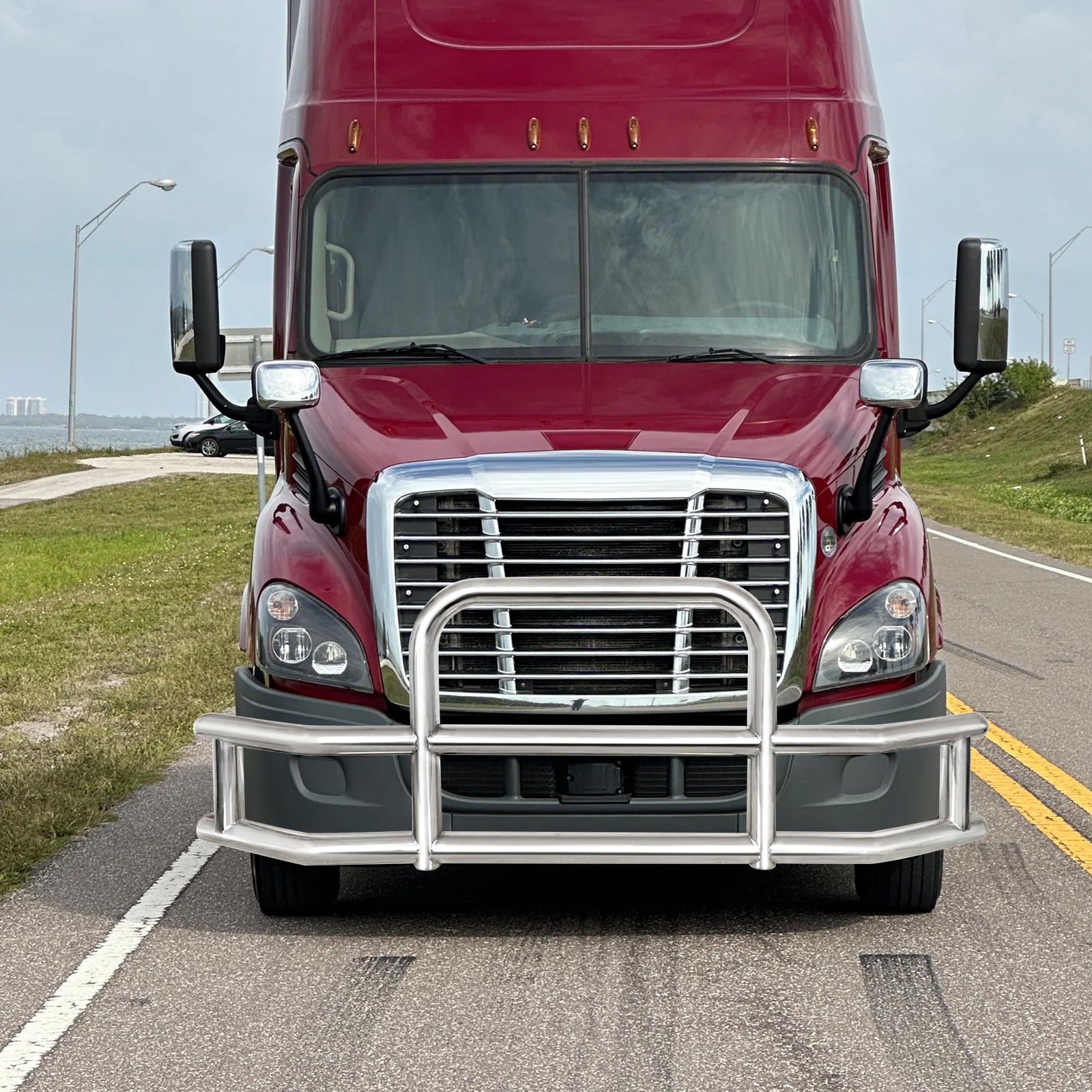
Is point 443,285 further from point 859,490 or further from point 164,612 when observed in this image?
point 164,612

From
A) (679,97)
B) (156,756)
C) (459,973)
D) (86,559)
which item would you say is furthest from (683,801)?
(86,559)

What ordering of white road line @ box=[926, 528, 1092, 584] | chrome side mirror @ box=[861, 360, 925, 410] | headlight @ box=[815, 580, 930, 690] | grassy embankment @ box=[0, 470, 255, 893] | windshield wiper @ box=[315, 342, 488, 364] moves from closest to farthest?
headlight @ box=[815, 580, 930, 690] → chrome side mirror @ box=[861, 360, 925, 410] → windshield wiper @ box=[315, 342, 488, 364] → grassy embankment @ box=[0, 470, 255, 893] → white road line @ box=[926, 528, 1092, 584]

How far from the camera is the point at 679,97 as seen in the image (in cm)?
734

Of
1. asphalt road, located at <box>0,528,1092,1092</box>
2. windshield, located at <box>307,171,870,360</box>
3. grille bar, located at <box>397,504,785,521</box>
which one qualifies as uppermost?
windshield, located at <box>307,171,870,360</box>

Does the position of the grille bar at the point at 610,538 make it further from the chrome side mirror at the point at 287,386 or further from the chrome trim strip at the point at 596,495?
the chrome side mirror at the point at 287,386

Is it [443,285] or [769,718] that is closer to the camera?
[769,718]

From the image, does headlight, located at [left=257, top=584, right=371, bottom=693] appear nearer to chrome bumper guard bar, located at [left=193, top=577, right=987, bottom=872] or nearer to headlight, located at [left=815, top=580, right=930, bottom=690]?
chrome bumper guard bar, located at [left=193, top=577, right=987, bottom=872]

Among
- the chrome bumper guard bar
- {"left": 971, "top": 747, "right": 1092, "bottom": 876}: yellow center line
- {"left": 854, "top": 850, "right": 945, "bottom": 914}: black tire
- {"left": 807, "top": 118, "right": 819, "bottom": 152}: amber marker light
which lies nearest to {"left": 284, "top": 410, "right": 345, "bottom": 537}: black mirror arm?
the chrome bumper guard bar

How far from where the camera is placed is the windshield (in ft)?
23.2

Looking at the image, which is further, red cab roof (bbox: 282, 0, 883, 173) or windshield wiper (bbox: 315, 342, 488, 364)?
red cab roof (bbox: 282, 0, 883, 173)

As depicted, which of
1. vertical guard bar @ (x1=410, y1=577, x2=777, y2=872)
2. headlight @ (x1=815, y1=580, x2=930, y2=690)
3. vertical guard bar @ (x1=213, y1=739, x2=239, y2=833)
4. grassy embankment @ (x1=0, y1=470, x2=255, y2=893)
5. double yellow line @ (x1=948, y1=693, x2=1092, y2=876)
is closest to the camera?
vertical guard bar @ (x1=410, y1=577, x2=777, y2=872)

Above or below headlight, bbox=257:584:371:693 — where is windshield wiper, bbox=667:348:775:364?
above

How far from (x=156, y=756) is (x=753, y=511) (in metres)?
4.93

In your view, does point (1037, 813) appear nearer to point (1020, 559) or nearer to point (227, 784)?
point (227, 784)
